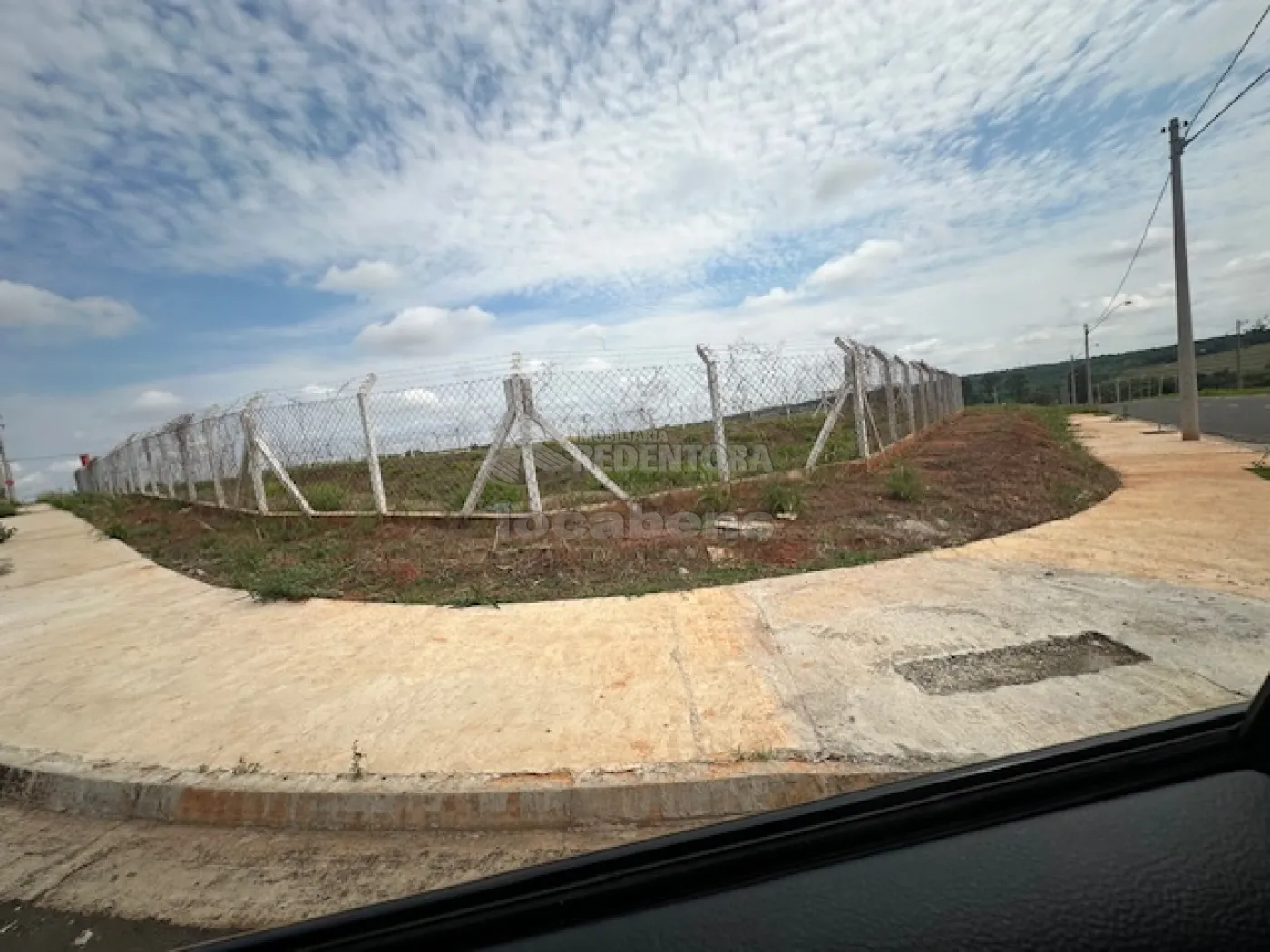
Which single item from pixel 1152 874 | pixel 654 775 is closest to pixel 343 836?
pixel 654 775

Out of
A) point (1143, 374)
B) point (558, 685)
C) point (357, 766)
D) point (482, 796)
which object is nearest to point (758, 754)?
point (482, 796)

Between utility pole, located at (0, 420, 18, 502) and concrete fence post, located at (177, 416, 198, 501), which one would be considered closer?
concrete fence post, located at (177, 416, 198, 501)

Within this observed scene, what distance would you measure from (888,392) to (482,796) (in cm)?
1056

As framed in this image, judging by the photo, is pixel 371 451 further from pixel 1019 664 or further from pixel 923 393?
pixel 923 393

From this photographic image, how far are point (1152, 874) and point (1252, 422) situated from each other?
875 inches

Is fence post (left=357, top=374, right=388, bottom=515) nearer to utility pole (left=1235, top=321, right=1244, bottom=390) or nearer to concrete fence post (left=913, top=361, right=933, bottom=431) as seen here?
concrete fence post (left=913, top=361, right=933, bottom=431)

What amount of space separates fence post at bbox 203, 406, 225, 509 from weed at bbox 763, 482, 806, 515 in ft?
31.8

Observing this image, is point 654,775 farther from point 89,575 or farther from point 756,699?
point 89,575

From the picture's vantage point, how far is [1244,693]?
2.67 meters

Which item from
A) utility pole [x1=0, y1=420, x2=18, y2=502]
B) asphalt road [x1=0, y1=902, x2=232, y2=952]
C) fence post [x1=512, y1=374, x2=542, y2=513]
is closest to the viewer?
asphalt road [x1=0, y1=902, x2=232, y2=952]

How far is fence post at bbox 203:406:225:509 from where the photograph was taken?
439 inches

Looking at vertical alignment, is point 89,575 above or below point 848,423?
below

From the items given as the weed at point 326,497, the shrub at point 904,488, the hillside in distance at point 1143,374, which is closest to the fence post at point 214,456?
the weed at point 326,497

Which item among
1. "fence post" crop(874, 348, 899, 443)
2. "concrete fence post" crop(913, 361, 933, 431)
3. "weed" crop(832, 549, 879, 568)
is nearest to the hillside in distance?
"concrete fence post" crop(913, 361, 933, 431)
